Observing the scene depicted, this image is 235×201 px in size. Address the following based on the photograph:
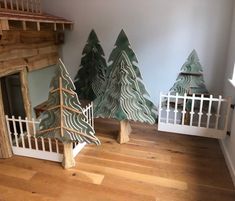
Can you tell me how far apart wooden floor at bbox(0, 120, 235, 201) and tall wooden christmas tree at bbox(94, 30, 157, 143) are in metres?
0.49

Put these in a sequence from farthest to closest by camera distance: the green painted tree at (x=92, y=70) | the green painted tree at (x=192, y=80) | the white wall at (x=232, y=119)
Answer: the green painted tree at (x=92, y=70), the green painted tree at (x=192, y=80), the white wall at (x=232, y=119)

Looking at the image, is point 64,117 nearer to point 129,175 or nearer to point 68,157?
point 68,157

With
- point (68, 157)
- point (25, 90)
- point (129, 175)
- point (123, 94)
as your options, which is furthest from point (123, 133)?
point (25, 90)

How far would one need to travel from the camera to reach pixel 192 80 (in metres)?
3.09

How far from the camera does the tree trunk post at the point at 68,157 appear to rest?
241cm

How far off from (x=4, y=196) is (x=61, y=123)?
90 centimetres

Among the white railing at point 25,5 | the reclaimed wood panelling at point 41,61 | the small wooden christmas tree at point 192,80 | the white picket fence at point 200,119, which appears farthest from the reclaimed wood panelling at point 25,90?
the small wooden christmas tree at point 192,80

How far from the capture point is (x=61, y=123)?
2.27m

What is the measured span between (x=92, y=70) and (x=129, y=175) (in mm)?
1862

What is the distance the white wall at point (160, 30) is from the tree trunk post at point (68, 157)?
6.11 ft

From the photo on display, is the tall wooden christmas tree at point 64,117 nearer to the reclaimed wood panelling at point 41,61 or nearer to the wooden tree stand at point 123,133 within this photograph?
the wooden tree stand at point 123,133

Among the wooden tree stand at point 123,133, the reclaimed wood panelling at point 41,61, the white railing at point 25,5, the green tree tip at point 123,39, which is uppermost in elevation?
the white railing at point 25,5

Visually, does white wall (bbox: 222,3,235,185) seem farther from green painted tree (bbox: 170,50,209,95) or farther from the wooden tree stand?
the wooden tree stand

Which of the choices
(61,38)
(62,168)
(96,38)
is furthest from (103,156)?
(61,38)
